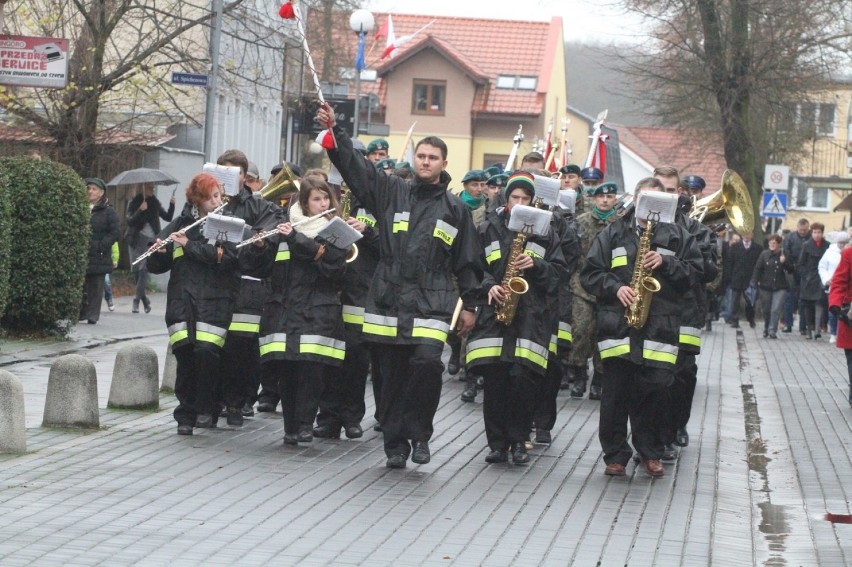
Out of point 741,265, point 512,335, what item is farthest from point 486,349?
point 741,265

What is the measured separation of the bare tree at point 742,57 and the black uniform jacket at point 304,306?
25.0 metres

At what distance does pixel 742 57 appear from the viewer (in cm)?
3450

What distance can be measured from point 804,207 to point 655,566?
252 ft

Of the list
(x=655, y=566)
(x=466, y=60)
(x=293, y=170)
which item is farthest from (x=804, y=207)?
(x=655, y=566)

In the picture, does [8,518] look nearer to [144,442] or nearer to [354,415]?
[144,442]

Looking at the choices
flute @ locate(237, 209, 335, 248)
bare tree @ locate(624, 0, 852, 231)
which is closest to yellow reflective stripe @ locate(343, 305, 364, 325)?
flute @ locate(237, 209, 335, 248)

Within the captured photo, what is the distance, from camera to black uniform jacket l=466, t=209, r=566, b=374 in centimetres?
1026

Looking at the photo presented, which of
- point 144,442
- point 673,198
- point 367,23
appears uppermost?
point 367,23

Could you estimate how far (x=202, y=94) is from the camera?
34938 mm

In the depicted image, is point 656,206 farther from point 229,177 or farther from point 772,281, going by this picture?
point 772,281

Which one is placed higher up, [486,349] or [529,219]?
[529,219]

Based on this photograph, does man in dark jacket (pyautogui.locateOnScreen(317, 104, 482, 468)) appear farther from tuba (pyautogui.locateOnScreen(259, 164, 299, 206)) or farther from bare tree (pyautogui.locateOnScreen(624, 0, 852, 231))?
bare tree (pyautogui.locateOnScreen(624, 0, 852, 231))

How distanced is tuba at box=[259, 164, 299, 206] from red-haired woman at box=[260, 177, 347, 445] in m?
2.02

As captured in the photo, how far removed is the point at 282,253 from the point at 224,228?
Answer: 0.43 meters
